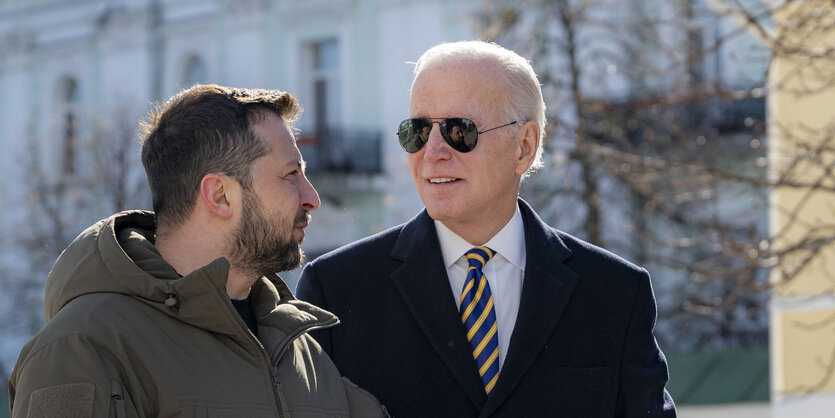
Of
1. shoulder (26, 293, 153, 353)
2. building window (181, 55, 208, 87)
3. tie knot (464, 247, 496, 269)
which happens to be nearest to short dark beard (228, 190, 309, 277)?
shoulder (26, 293, 153, 353)

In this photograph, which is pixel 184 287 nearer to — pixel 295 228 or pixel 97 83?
pixel 295 228

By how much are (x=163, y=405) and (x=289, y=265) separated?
647 millimetres

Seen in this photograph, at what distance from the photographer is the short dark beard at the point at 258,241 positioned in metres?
3.62

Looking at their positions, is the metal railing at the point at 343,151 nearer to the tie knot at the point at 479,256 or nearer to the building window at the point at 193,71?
the building window at the point at 193,71

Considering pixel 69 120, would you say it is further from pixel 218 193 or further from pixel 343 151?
pixel 218 193

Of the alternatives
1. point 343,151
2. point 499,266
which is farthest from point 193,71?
point 499,266

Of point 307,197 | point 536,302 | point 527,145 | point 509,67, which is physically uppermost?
point 509,67

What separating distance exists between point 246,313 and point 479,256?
865 millimetres

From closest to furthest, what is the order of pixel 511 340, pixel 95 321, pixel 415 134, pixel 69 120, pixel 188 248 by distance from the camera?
pixel 95 321 → pixel 188 248 → pixel 511 340 → pixel 415 134 → pixel 69 120

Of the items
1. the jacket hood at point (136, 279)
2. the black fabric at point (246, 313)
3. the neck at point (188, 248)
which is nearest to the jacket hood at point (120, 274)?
the jacket hood at point (136, 279)

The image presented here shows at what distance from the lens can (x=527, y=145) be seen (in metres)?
4.48

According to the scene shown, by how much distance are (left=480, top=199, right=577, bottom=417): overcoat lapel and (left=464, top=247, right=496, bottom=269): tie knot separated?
0.13 meters

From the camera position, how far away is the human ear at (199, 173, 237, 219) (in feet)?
11.7

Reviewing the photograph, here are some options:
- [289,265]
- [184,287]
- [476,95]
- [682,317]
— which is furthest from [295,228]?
[682,317]
